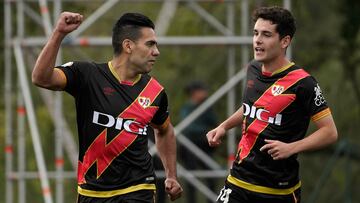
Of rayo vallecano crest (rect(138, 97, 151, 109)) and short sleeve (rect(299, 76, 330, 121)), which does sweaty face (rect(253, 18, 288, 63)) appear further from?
rayo vallecano crest (rect(138, 97, 151, 109))

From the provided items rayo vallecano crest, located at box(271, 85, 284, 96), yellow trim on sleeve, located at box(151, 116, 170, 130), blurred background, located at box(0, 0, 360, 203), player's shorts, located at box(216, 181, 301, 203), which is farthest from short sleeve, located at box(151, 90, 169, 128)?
blurred background, located at box(0, 0, 360, 203)

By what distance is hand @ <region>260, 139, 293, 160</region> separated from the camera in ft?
31.3

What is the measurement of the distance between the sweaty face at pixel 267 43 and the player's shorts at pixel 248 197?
967 millimetres

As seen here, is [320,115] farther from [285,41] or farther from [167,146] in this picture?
[167,146]

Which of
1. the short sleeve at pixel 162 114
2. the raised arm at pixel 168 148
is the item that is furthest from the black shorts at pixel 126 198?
the short sleeve at pixel 162 114

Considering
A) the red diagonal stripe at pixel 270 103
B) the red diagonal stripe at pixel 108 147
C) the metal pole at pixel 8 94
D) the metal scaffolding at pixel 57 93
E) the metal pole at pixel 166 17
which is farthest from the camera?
the metal pole at pixel 166 17

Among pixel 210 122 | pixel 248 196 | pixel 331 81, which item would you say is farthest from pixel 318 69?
pixel 248 196

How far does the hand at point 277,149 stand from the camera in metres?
9.55

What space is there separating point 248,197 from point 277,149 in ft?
2.34

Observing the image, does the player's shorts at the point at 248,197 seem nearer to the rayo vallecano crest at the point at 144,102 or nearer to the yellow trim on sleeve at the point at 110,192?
the yellow trim on sleeve at the point at 110,192

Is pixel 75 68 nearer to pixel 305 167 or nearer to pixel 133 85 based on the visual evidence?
pixel 133 85

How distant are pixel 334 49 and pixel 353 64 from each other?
87cm

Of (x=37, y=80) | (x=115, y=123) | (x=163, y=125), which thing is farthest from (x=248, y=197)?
(x=37, y=80)

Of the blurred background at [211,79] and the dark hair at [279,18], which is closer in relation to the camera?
the dark hair at [279,18]
